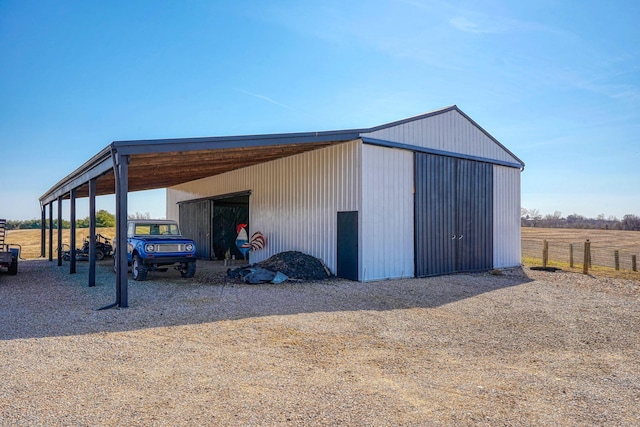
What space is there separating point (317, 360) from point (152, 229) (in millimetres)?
8669

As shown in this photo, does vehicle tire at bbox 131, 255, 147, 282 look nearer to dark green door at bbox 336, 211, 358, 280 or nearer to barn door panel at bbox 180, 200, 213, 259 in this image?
dark green door at bbox 336, 211, 358, 280

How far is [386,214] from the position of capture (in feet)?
35.9

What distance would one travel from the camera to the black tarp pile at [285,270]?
1029cm

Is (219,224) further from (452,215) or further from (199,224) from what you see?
(452,215)

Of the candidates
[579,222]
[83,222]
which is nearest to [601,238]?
[579,222]

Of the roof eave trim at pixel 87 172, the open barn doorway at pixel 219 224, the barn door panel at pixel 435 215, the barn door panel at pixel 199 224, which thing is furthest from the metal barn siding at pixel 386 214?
the barn door panel at pixel 199 224

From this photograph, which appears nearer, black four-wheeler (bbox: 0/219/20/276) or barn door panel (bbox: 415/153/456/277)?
black four-wheeler (bbox: 0/219/20/276)

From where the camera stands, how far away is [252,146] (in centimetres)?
945

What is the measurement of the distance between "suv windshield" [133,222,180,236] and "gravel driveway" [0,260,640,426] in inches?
120

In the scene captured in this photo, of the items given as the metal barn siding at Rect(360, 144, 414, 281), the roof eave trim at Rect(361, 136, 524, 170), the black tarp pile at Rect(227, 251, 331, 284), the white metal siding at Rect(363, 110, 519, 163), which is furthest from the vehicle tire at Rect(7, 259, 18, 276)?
the white metal siding at Rect(363, 110, 519, 163)

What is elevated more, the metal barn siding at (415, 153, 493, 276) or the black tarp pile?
the metal barn siding at (415, 153, 493, 276)

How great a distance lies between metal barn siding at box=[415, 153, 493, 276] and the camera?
1173 cm

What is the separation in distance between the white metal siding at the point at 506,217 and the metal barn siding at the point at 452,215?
1.30 feet

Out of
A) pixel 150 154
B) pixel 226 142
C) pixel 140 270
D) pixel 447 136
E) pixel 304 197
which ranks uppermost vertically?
pixel 447 136
